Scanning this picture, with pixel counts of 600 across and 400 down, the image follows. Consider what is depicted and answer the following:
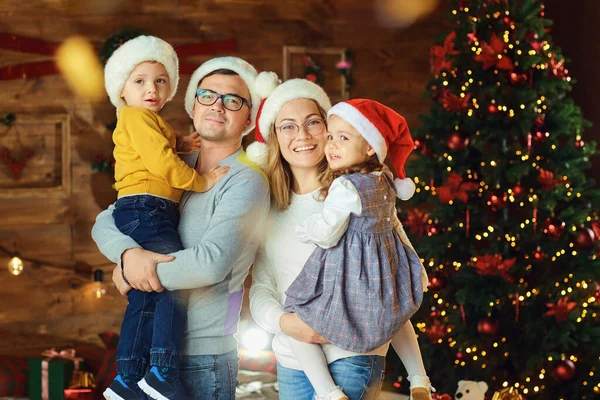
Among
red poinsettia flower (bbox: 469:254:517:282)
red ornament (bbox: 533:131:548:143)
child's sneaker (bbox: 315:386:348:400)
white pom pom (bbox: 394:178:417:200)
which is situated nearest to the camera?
child's sneaker (bbox: 315:386:348:400)

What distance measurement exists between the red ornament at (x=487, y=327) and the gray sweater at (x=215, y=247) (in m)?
2.21

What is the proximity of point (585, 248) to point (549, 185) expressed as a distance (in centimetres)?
38

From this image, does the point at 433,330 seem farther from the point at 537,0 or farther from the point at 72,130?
the point at 72,130

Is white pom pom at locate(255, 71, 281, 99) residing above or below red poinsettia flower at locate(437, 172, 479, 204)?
above

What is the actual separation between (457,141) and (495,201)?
0.36 metres

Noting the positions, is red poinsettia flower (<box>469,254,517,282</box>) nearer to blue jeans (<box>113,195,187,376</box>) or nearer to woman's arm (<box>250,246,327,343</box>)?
woman's arm (<box>250,246,327,343</box>)

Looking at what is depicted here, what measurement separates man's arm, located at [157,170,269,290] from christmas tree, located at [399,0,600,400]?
7.31 ft

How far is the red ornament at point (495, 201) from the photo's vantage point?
4277 mm

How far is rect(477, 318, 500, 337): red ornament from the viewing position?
13.7ft

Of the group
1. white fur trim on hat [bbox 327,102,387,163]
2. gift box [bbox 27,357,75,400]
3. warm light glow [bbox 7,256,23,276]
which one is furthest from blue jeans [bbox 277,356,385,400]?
warm light glow [bbox 7,256,23,276]

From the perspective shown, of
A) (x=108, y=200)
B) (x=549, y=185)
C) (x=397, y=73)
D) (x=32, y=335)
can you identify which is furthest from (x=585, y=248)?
(x=32, y=335)

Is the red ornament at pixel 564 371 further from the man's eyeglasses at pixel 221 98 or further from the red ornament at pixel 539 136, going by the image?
the man's eyeglasses at pixel 221 98

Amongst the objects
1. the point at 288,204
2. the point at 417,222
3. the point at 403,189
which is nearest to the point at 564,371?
the point at 417,222

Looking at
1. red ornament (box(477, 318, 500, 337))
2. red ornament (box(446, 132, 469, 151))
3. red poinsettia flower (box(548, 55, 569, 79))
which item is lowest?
red ornament (box(477, 318, 500, 337))
